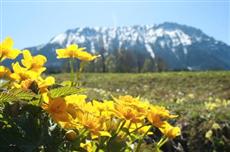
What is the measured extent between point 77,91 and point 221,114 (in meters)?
7.00

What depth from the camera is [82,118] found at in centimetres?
184

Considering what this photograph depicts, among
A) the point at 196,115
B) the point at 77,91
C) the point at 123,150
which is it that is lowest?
the point at 196,115

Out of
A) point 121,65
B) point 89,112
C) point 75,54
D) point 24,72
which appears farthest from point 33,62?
point 121,65

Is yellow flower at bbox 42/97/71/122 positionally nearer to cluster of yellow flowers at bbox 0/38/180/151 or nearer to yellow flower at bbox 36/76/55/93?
cluster of yellow flowers at bbox 0/38/180/151

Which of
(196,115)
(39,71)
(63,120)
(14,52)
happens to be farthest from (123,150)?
(196,115)

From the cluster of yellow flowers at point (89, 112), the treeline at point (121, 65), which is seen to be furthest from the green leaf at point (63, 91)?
the treeline at point (121, 65)

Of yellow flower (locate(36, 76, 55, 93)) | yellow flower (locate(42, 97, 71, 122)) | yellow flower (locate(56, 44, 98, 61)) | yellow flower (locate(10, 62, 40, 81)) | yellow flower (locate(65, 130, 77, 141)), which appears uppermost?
yellow flower (locate(56, 44, 98, 61))

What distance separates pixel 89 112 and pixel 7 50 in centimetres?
46

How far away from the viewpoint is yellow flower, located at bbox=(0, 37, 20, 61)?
2.08m

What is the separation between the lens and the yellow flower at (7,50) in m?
2.08

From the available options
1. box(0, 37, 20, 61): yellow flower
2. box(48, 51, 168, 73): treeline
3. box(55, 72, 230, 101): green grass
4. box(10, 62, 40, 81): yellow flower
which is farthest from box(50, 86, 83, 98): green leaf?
box(48, 51, 168, 73): treeline

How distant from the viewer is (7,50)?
6.89 feet

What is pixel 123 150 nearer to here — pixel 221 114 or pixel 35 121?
pixel 35 121

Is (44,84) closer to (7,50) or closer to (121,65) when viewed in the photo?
(7,50)
